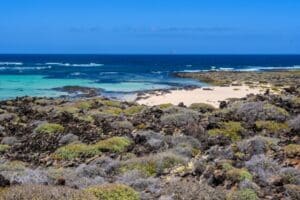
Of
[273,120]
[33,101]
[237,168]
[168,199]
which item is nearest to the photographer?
[168,199]

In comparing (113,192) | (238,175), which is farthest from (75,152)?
(113,192)

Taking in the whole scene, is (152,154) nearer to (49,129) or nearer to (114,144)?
(114,144)

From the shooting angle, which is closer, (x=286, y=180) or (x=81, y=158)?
(x=286, y=180)

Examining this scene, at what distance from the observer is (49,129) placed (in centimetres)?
2027

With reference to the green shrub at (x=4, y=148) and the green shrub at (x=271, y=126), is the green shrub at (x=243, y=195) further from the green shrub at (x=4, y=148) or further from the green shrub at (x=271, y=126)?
the green shrub at (x=4, y=148)

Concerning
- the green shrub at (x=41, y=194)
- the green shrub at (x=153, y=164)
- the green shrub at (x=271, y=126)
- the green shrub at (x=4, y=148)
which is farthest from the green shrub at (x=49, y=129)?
the green shrub at (x=41, y=194)

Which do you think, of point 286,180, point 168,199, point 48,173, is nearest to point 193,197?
point 168,199

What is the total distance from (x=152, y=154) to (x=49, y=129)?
6460 mm

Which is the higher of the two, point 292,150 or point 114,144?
point 292,150

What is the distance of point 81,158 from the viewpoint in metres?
15.6

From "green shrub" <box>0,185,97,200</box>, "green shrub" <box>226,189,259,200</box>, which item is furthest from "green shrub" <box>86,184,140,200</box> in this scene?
"green shrub" <box>226,189,259,200</box>

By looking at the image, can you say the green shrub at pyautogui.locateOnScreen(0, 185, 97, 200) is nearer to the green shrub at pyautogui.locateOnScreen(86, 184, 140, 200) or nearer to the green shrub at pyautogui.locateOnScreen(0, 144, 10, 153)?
the green shrub at pyautogui.locateOnScreen(86, 184, 140, 200)

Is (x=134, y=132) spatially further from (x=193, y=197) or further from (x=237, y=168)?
(x=193, y=197)

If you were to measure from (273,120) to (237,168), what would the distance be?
9.36m
